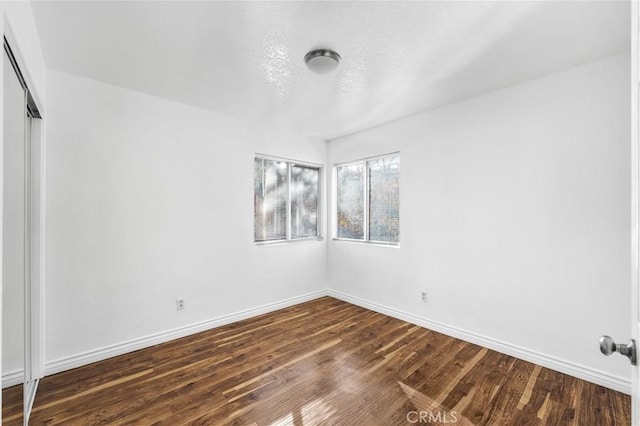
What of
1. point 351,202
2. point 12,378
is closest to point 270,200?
point 351,202

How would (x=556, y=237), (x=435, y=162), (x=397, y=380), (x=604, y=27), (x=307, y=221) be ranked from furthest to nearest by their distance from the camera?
(x=307, y=221) → (x=435, y=162) → (x=556, y=237) → (x=397, y=380) → (x=604, y=27)

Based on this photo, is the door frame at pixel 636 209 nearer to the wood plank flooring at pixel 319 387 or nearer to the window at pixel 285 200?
the wood plank flooring at pixel 319 387

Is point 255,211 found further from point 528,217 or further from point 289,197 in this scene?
point 528,217

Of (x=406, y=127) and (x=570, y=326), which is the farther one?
(x=406, y=127)

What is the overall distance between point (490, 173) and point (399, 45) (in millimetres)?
1553

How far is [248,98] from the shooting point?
2930 millimetres

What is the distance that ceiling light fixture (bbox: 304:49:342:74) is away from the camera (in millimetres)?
2077

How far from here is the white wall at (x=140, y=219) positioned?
2402mm

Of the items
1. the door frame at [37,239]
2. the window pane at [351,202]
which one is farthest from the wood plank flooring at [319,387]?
the window pane at [351,202]

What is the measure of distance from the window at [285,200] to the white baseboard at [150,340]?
0.89 metres

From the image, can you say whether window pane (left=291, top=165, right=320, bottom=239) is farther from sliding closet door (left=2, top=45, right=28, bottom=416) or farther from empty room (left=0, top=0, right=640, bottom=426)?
sliding closet door (left=2, top=45, right=28, bottom=416)

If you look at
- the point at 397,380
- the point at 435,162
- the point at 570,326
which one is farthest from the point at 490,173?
the point at 397,380

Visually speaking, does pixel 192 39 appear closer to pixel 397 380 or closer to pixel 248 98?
pixel 248 98

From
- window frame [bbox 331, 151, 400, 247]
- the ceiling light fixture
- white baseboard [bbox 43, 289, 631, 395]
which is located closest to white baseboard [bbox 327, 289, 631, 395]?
white baseboard [bbox 43, 289, 631, 395]
